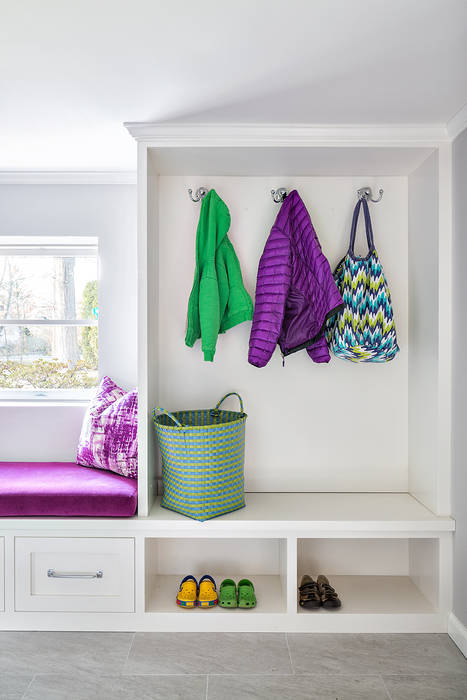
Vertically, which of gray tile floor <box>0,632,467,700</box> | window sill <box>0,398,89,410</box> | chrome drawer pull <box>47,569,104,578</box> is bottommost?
gray tile floor <box>0,632,467,700</box>

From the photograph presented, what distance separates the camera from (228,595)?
234 cm

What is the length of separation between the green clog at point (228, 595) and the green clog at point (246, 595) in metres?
0.03

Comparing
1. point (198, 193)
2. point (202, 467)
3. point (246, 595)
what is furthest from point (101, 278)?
point (246, 595)

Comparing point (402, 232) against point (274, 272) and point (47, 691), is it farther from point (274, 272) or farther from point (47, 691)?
point (47, 691)

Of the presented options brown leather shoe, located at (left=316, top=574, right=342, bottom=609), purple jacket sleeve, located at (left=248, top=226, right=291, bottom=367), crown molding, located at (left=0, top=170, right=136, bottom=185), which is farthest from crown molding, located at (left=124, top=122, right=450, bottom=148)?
brown leather shoe, located at (left=316, top=574, right=342, bottom=609)

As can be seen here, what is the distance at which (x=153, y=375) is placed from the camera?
2.52m

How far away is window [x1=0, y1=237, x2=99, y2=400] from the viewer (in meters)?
3.12

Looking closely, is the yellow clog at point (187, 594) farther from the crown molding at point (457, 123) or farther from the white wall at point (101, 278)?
the crown molding at point (457, 123)

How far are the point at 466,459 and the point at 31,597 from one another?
6.44 feet

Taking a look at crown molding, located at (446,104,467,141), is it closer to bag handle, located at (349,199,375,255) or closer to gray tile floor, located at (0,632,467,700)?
bag handle, located at (349,199,375,255)

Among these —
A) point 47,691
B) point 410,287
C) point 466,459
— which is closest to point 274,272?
point 410,287

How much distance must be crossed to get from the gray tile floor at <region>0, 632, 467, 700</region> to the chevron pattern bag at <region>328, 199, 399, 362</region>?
1257 millimetres

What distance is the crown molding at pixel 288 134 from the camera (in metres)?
2.26

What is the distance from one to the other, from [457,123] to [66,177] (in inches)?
79.1
